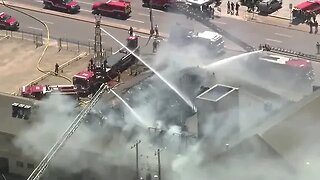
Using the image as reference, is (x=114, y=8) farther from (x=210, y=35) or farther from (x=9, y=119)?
(x=9, y=119)

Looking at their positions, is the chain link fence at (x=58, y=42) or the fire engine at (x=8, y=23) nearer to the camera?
the chain link fence at (x=58, y=42)

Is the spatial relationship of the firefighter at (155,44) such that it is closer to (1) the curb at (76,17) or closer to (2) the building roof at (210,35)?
(1) the curb at (76,17)

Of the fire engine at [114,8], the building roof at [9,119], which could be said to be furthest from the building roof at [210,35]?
the building roof at [9,119]

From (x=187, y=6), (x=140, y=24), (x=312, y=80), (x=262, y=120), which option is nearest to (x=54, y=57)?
(x=140, y=24)

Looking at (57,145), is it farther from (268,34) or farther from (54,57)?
(268,34)

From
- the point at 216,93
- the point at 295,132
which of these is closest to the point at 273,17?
the point at 216,93

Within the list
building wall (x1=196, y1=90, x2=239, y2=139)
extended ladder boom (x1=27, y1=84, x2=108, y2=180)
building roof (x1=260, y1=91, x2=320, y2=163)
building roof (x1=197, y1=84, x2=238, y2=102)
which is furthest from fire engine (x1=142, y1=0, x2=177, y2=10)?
building roof (x1=260, y1=91, x2=320, y2=163)
